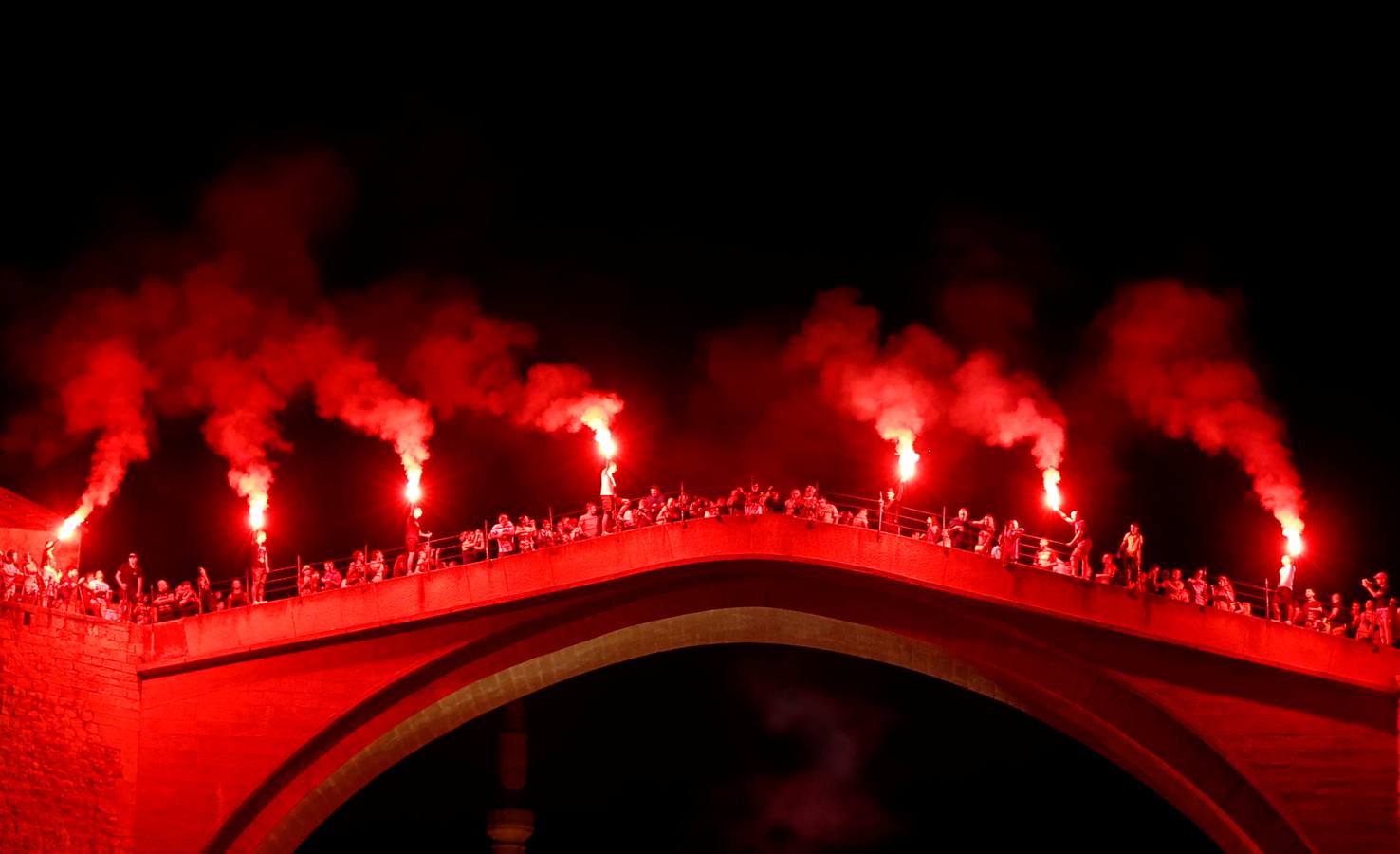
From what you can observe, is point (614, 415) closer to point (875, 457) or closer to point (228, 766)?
point (875, 457)

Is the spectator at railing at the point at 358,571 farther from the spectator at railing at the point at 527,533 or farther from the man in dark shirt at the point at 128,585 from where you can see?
the man in dark shirt at the point at 128,585

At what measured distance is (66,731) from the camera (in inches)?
1452

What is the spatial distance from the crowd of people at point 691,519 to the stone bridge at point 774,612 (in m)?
0.41

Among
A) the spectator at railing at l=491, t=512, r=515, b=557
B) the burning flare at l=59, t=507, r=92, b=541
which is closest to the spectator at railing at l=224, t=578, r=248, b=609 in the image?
the spectator at railing at l=491, t=512, r=515, b=557

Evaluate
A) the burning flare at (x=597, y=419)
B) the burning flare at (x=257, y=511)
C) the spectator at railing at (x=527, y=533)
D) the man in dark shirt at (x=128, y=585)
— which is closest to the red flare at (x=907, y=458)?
the burning flare at (x=597, y=419)

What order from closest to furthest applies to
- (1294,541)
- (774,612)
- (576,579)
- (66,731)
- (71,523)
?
(66,731) < (576,579) < (774,612) < (1294,541) < (71,523)

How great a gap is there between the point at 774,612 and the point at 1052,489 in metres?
6.58

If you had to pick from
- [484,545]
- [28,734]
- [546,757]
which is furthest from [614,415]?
[28,734]

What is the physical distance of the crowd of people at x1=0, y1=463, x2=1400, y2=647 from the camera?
3747 cm

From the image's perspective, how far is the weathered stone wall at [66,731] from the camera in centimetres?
3588

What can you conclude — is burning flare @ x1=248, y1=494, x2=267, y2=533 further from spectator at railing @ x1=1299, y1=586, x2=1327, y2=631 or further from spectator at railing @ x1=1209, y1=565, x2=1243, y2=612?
spectator at railing @ x1=1299, y1=586, x2=1327, y2=631

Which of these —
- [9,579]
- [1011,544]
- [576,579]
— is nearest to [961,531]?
[1011,544]

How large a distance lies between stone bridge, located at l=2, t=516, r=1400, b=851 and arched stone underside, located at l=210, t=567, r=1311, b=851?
0.04 metres

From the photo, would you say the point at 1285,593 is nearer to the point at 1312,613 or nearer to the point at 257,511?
the point at 1312,613
